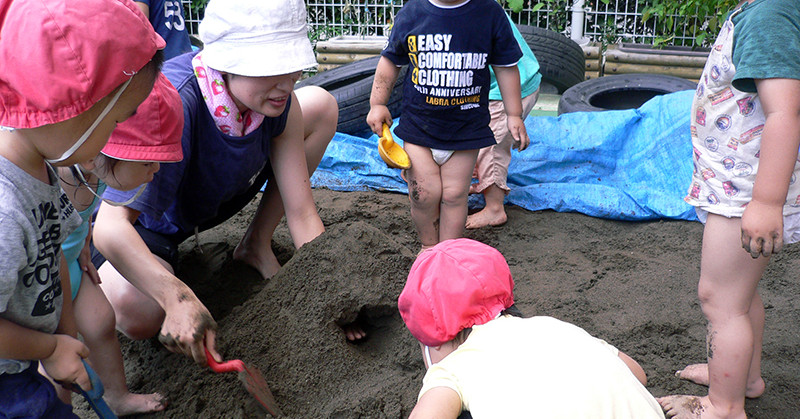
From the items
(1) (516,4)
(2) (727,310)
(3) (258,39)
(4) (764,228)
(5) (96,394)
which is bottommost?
(5) (96,394)

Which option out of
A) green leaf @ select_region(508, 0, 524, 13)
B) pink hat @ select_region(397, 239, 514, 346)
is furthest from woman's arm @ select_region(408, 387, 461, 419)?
green leaf @ select_region(508, 0, 524, 13)

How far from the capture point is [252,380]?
1.81 meters

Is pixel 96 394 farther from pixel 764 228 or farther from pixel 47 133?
pixel 764 228

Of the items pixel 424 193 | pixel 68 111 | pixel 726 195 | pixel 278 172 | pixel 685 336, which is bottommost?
pixel 685 336

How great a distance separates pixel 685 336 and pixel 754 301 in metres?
0.41

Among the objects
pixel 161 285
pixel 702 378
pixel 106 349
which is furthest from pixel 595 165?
pixel 106 349

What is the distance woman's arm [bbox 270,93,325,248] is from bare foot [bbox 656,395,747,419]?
4.23ft

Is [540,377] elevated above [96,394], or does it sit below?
above

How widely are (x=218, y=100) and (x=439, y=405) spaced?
1.26 m

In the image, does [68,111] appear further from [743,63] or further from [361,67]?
[361,67]

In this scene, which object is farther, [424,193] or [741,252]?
[424,193]

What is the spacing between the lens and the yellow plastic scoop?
106 inches

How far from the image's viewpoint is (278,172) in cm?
245

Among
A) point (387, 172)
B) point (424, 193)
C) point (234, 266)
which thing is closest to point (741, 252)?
point (424, 193)
